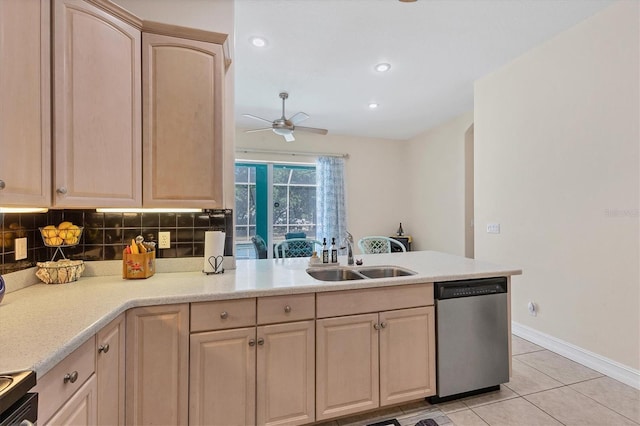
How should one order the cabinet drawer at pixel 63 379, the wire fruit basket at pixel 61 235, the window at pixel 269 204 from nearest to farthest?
the cabinet drawer at pixel 63 379, the wire fruit basket at pixel 61 235, the window at pixel 269 204

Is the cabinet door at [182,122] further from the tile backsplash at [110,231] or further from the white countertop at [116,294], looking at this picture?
the white countertop at [116,294]

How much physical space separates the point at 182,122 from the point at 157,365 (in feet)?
4.37

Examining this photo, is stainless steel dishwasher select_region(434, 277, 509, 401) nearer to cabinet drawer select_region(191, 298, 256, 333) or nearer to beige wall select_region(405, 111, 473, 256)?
cabinet drawer select_region(191, 298, 256, 333)

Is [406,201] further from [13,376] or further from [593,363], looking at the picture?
[13,376]

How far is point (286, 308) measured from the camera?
5.46 feet

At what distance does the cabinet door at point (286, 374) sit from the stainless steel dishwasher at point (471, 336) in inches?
33.8

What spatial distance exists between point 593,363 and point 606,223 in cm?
114

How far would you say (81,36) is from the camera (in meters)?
1.50

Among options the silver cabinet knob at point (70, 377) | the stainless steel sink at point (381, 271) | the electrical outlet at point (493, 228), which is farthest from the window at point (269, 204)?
the silver cabinet knob at point (70, 377)

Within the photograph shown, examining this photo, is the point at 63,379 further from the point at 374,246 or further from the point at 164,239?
the point at 374,246

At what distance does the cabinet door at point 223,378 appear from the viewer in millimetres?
1529

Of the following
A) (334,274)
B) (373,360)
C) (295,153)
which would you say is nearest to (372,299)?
(373,360)

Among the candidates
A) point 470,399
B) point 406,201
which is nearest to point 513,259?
point 470,399

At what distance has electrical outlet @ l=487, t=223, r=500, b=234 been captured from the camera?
132 inches
